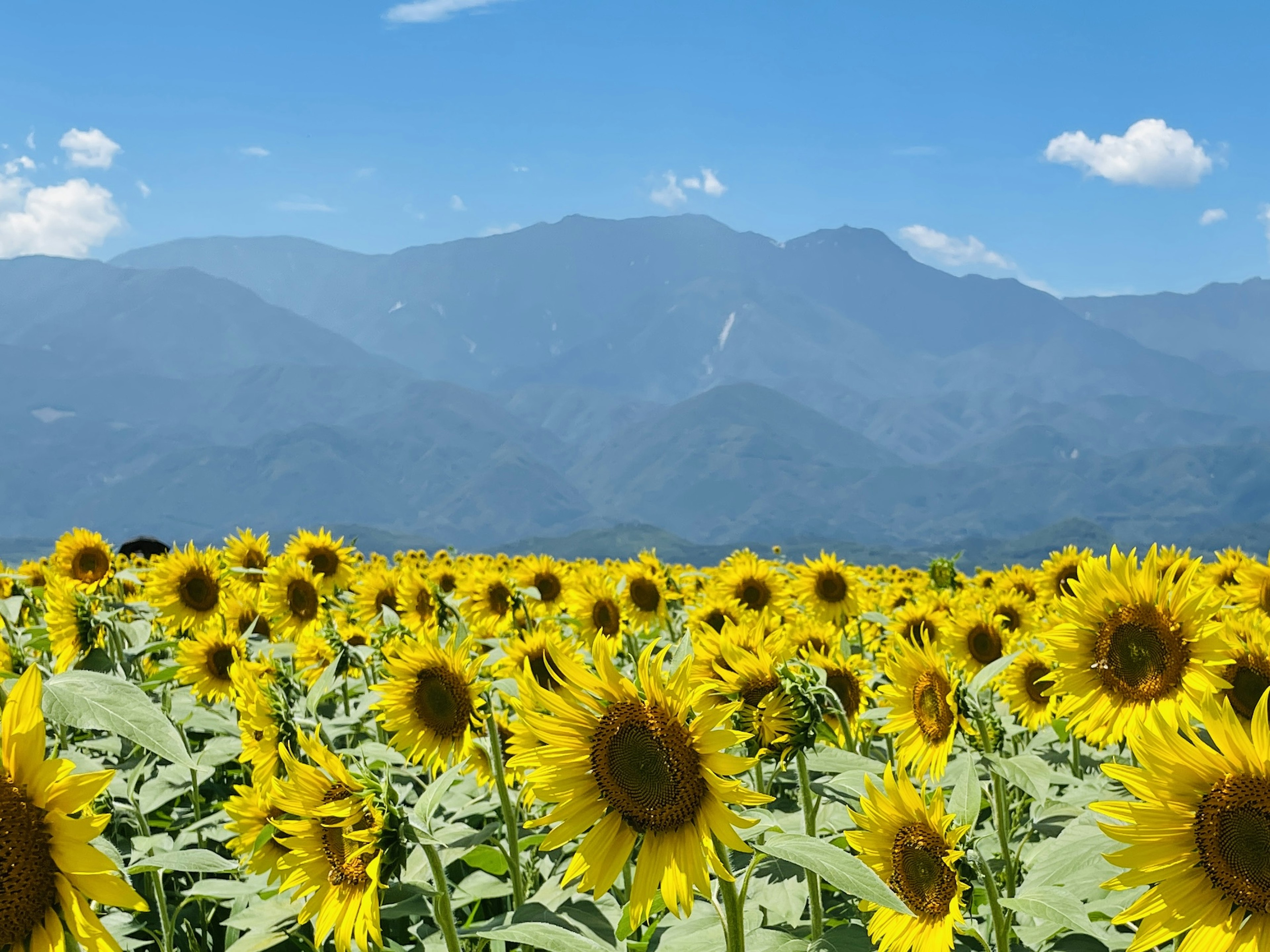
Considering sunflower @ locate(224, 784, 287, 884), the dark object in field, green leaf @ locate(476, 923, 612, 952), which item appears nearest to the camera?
green leaf @ locate(476, 923, 612, 952)

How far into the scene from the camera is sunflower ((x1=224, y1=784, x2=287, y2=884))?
13.6 feet

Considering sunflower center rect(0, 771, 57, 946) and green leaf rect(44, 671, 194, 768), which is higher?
green leaf rect(44, 671, 194, 768)

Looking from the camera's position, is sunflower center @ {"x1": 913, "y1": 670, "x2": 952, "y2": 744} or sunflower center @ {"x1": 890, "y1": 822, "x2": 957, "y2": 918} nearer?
sunflower center @ {"x1": 890, "y1": 822, "x2": 957, "y2": 918}

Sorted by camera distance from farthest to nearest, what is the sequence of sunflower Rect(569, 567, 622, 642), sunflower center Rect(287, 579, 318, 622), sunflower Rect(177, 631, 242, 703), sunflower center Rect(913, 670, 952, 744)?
1. sunflower center Rect(287, 579, 318, 622)
2. sunflower Rect(569, 567, 622, 642)
3. sunflower Rect(177, 631, 242, 703)
4. sunflower center Rect(913, 670, 952, 744)

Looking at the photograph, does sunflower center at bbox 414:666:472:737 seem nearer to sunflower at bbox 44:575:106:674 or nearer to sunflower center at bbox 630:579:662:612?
sunflower at bbox 44:575:106:674

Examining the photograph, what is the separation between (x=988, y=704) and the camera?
14.7ft

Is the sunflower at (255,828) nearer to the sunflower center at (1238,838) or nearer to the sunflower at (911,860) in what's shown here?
the sunflower at (911,860)

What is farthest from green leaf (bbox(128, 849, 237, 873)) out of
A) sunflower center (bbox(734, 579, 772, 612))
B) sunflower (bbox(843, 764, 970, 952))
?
sunflower center (bbox(734, 579, 772, 612))

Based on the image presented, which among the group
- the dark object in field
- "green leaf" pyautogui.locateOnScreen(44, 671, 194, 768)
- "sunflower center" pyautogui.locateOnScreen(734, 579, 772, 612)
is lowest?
A: the dark object in field

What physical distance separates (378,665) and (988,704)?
3676 mm

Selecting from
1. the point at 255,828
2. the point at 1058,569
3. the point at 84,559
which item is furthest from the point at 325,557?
the point at 1058,569

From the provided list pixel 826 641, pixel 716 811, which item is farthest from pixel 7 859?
pixel 826 641

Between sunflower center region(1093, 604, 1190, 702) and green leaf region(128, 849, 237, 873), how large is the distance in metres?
3.36

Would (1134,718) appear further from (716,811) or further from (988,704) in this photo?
(716,811)
